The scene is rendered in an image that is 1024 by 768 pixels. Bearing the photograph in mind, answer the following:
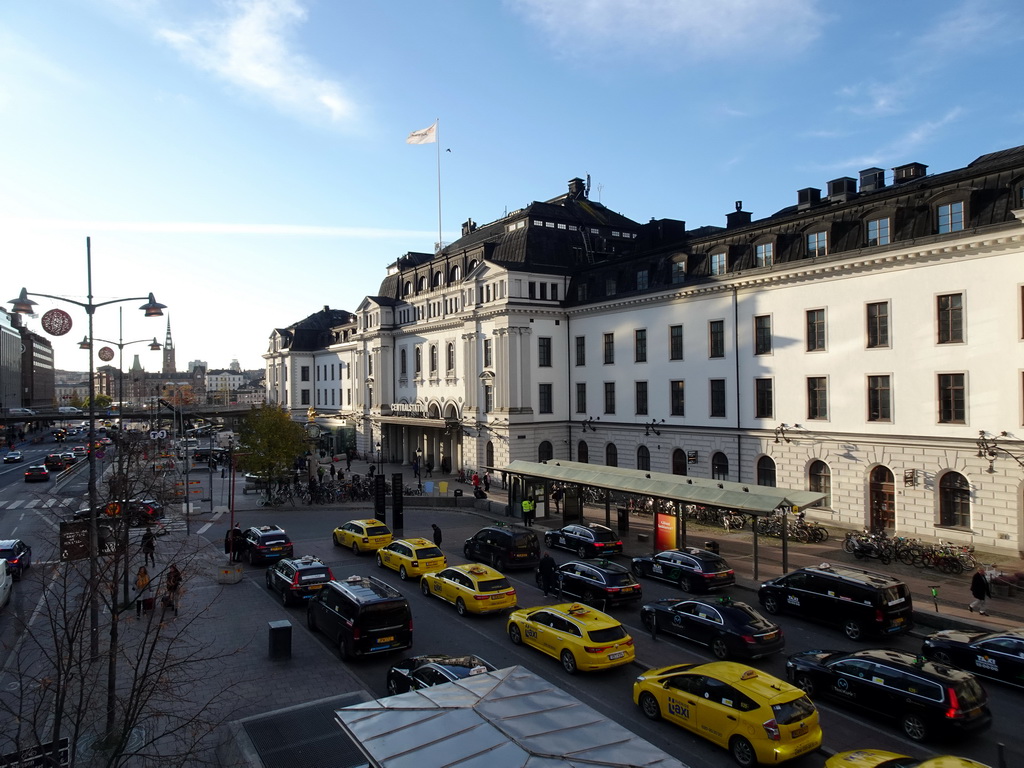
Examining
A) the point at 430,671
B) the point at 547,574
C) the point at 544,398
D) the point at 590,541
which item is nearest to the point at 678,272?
the point at 544,398

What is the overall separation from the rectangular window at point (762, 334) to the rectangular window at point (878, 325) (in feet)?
17.2

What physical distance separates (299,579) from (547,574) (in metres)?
8.04

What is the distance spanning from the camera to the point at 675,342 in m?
41.2

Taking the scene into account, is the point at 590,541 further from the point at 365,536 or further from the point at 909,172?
the point at 909,172

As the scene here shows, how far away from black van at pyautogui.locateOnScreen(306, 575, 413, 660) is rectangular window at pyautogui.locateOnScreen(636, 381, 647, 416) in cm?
2795

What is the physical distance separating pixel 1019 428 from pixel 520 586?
19.8 m

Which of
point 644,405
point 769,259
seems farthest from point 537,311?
point 769,259

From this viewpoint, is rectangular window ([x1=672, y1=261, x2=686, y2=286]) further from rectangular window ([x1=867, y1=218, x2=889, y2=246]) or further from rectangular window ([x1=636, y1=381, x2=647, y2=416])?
rectangular window ([x1=867, y1=218, x2=889, y2=246])

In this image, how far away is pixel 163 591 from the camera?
23.4m

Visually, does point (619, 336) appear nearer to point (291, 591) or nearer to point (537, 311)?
point (537, 311)

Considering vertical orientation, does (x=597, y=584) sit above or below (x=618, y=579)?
below

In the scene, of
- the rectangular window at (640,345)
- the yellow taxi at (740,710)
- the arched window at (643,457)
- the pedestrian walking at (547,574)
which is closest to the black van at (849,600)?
the pedestrian walking at (547,574)

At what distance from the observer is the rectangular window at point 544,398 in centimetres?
4966

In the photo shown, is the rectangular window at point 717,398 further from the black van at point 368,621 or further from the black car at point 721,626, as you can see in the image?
the black van at point 368,621
